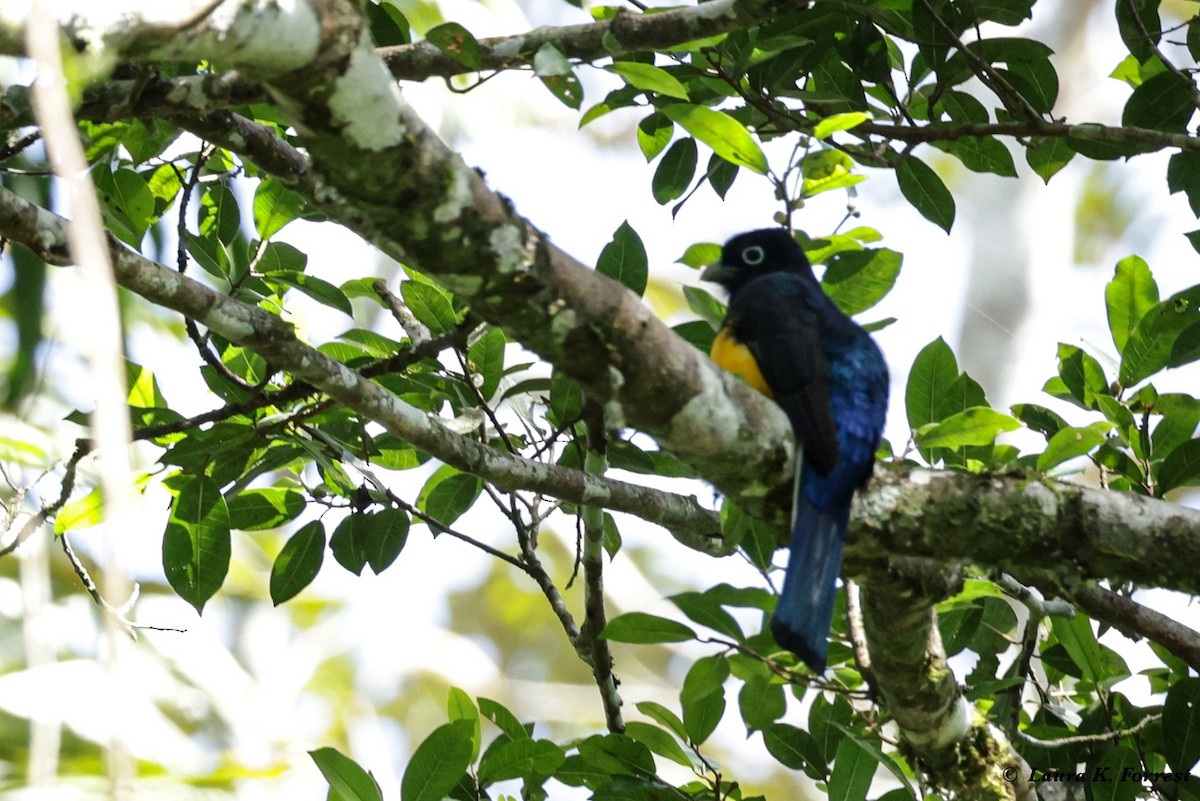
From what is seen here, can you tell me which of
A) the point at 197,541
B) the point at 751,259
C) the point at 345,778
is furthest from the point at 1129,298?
the point at 197,541

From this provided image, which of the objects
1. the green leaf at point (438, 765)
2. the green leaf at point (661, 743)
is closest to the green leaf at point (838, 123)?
the green leaf at point (661, 743)

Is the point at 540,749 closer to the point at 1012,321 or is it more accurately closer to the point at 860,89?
the point at 860,89

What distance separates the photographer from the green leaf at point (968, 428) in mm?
3016

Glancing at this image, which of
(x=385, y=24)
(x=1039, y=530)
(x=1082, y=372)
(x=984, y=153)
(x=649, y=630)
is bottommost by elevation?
(x=649, y=630)

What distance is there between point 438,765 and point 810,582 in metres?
1.10

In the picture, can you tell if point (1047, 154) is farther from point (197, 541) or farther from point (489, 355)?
point (197, 541)

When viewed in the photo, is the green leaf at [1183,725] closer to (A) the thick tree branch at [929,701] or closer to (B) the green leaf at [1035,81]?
(A) the thick tree branch at [929,701]

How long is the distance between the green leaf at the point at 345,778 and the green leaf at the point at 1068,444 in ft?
6.41

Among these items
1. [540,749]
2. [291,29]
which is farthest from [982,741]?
[291,29]

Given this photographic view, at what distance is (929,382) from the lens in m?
3.49

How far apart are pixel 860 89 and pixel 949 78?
264 millimetres

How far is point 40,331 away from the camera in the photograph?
374 centimetres

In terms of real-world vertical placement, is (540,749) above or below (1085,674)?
below

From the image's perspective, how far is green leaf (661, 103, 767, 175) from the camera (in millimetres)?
2848
